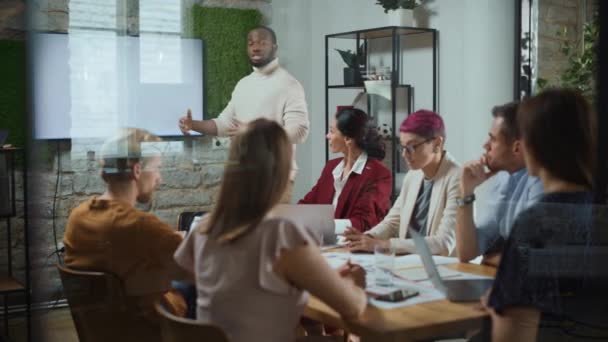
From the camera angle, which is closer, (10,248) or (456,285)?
(456,285)

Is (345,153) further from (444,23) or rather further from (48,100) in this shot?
(48,100)

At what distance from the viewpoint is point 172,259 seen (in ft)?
6.81

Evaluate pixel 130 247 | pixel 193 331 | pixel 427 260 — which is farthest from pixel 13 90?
pixel 427 260

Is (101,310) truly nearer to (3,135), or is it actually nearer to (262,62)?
(262,62)

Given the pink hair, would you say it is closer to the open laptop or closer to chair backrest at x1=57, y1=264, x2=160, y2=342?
the open laptop

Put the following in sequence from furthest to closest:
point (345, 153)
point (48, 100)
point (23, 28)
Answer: point (23, 28) → point (48, 100) → point (345, 153)

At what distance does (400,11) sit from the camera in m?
1.89

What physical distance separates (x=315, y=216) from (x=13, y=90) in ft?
4.64

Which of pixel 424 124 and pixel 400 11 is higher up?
pixel 400 11

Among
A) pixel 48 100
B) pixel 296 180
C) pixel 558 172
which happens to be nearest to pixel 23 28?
pixel 48 100

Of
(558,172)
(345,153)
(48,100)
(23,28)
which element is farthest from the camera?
(23,28)

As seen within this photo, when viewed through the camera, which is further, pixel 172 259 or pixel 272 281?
pixel 172 259

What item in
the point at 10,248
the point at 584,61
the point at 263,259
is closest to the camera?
the point at 263,259

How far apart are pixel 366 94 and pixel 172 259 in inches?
24.5
